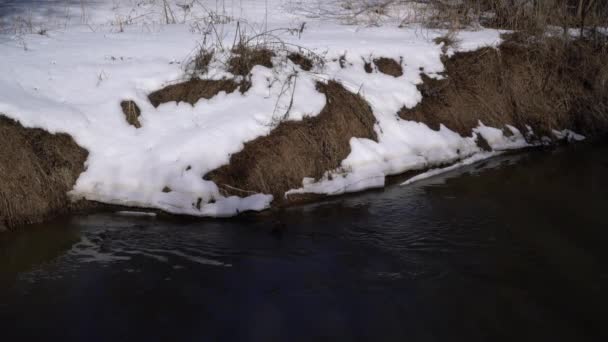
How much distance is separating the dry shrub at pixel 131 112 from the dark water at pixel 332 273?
1.34 metres

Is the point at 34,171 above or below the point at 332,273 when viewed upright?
above

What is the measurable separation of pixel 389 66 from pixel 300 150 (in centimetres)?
250

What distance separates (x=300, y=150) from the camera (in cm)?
679

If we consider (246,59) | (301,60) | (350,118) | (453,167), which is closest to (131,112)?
(246,59)

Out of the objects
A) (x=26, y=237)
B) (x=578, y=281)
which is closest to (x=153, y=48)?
(x=26, y=237)

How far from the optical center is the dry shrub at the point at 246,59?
7.46 metres

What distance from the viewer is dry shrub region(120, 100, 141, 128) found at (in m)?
6.71

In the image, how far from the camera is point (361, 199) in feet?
21.5

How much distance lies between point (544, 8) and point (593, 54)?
46.0 inches

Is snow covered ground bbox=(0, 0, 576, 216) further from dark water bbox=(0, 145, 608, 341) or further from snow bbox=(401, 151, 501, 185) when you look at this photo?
dark water bbox=(0, 145, 608, 341)

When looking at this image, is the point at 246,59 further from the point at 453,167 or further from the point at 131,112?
the point at 453,167

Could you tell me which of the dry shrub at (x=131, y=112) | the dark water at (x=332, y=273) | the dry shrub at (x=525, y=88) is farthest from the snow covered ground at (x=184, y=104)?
the dark water at (x=332, y=273)

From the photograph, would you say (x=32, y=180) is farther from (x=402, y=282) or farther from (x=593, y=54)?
(x=593, y=54)

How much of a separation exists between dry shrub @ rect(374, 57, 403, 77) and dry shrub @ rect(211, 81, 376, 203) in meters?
1.05
